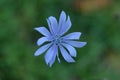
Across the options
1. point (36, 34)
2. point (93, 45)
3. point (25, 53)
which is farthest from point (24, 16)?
point (93, 45)

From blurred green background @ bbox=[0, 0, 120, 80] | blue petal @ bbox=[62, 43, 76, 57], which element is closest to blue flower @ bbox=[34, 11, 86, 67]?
blue petal @ bbox=[62, 43, 76, 57]

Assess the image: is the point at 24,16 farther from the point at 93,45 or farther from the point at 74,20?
the point at 93,45

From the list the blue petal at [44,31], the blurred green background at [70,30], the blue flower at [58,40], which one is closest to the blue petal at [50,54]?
Result: the blue flower at [58,40]

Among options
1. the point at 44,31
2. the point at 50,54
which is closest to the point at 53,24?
the point at 44,31

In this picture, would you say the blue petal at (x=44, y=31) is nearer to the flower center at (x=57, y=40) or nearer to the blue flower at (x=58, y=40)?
the blue flower at (x=58, y=40)

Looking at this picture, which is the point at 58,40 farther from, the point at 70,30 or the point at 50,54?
the point at 70,30

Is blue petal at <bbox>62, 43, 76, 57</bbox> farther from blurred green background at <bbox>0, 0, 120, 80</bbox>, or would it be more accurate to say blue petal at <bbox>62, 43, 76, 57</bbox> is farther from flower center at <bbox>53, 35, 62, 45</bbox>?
blurred green background at <bbox>0, 0, 120, 80</bbox>

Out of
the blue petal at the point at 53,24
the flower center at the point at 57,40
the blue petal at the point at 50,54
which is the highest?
the blue petal at the point at 53,24
